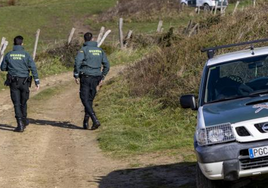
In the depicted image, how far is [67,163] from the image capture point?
1127 cm

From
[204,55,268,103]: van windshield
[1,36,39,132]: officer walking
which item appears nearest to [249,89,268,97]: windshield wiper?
[204,55,268,103]: van windshield

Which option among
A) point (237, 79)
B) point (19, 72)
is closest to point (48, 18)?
point (19, 72)

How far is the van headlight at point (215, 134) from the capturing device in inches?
300

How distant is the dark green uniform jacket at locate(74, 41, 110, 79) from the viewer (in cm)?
1426

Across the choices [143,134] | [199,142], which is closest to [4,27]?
[143,134]

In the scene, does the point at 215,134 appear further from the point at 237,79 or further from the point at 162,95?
the point at 162,95

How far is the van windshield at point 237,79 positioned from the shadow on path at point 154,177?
131 centimetres

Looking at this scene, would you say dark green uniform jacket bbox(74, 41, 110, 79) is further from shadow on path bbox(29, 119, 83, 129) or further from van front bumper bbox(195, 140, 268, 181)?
van front bumper bbox(195, 140, 268, 181)

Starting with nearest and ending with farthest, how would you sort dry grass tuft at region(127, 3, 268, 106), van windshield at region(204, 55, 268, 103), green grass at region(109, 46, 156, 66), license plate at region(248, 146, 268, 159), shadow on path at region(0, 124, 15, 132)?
license plate at region(248, 146, 268, 159) → van windshield at region(204, 55, 268, 103) → shadow on path at region(0, 124, 15, 132) → dry grass tuft at region(127, 3, 268, 106) → green grass at region(109, 46, 156, 66)

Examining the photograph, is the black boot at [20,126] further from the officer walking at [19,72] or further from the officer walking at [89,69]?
the officer walking at [89,69]

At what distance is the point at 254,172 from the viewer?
24.6ft

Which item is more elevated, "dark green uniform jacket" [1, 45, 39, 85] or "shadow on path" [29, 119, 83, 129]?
"dark green uniform jacket" [1, 45, 39, 85]

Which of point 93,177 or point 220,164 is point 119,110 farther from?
point 220,164

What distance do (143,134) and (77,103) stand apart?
20.2 ft
